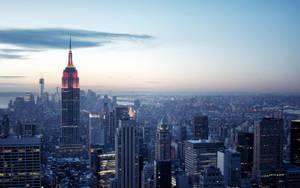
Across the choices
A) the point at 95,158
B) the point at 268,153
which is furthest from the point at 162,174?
the point at 95,158

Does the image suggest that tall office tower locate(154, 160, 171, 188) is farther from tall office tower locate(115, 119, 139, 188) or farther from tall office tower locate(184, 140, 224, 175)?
tall office tower locate(115, 119, 139, 188)

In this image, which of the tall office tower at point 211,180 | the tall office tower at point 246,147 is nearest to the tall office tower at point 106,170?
the tall office tower at point 246,147

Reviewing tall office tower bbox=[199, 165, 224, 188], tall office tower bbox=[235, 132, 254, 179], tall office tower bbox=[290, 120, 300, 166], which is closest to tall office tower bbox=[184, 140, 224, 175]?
tall office tower bbox=[235, 132, 254, 179]

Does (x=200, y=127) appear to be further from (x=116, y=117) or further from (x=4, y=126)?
(x=4, y=126)

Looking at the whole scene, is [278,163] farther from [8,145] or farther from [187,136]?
[8,145]

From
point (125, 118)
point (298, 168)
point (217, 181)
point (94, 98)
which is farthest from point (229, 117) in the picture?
point (94, 98)

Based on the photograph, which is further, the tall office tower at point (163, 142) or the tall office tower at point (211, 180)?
the tall office tower at point (163, 142)

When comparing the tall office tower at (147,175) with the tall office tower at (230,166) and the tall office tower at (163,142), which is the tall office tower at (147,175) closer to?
the tall office tower at (163,142)
